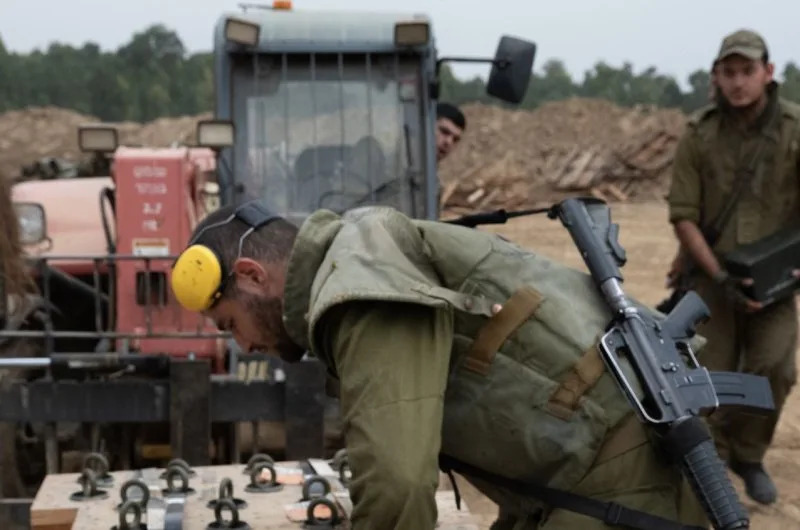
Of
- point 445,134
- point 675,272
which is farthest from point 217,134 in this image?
point 675,272

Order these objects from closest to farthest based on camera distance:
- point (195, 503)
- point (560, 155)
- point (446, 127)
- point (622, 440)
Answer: point (622, 440), point (195, 503), point (446, 127), point (560, 155)

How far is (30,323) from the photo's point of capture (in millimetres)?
6207

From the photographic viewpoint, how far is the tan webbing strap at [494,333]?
8.90 ft

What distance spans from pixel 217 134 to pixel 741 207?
7.94 ft

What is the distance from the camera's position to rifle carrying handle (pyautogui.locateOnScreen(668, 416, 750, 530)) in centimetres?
262

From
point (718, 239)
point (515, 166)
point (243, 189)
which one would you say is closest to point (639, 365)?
point (718, 239)

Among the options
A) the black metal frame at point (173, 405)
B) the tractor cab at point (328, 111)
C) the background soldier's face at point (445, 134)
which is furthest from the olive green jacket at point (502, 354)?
the background soldier's face at point (445, 134)

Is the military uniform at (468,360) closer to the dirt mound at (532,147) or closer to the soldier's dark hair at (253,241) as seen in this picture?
the soldier's dark hair at (253,241)

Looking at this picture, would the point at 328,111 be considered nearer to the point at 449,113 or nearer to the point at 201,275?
the point at 449,113

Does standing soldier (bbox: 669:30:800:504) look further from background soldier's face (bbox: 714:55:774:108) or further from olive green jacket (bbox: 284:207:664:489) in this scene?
olive green jacket (bbox: 284:207:664:489)

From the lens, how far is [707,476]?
8.71ft

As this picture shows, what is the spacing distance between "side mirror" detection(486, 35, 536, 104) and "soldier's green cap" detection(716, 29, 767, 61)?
869mm

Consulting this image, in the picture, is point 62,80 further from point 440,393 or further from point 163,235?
point 440,393

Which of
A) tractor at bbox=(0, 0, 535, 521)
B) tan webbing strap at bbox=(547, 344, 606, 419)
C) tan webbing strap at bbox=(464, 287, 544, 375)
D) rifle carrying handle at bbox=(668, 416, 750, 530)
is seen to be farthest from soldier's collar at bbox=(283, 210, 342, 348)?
tractor at bbox=(0, 0, 535, 521)
